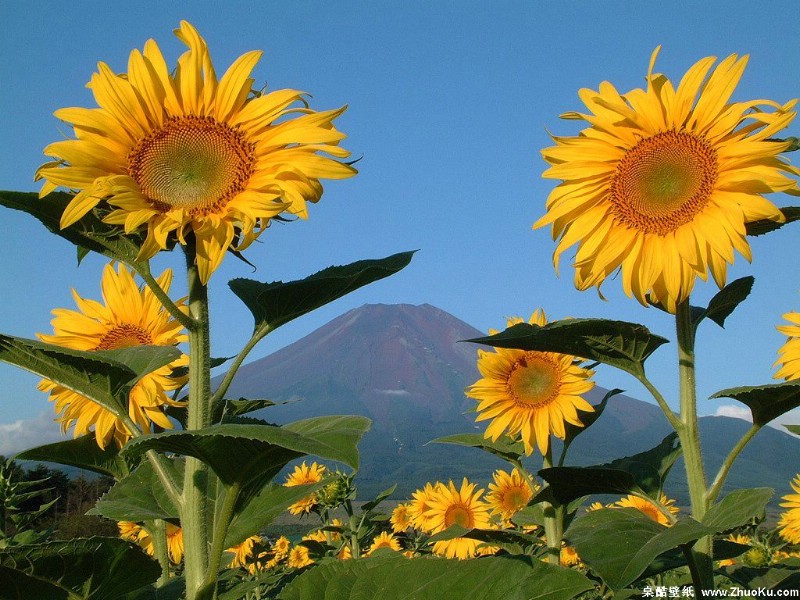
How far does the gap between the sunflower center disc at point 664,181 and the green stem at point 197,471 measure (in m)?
1.95

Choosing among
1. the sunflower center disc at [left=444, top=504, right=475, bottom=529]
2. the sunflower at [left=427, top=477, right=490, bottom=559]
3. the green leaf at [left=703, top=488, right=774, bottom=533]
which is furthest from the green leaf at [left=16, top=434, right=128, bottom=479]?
the sunflower center disc at [left=444, top=504, right=475, bottom=529]

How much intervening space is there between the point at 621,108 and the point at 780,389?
1.27 metres

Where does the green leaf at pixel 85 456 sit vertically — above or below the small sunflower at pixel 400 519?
above

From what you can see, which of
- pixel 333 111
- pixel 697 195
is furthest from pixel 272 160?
pixel 697 195

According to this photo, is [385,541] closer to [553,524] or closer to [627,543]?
[553,524]

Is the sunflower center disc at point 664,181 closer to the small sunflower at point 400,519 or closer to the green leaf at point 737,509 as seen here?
the green leaf at point 737,509

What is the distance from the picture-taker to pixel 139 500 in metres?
2.14

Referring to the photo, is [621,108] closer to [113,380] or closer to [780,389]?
[780,389]

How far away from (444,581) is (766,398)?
1.68 meters

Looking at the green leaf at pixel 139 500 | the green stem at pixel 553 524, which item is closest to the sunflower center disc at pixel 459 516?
the green stem at pixel 553 524

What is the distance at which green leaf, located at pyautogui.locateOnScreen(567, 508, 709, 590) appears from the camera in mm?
2051

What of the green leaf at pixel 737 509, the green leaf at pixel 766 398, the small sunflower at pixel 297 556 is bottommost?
the small sunflower at pixel 297 556

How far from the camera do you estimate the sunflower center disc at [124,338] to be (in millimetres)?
3373

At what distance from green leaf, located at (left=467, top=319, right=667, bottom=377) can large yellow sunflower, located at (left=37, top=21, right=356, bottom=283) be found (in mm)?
837
